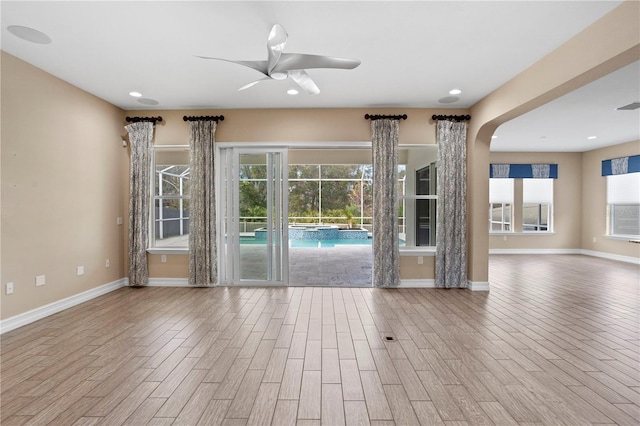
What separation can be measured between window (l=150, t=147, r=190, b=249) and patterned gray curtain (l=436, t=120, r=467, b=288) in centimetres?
422

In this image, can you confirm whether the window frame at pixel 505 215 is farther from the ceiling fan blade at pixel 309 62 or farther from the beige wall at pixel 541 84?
the ceiling fan blade at pixel 309 62

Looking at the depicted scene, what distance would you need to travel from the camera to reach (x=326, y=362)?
2.62 m

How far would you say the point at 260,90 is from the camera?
4.30 metres

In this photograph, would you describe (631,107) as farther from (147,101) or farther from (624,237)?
(147,101)

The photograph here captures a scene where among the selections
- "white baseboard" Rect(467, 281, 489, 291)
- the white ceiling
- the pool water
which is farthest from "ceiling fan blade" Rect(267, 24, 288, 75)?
the pool water

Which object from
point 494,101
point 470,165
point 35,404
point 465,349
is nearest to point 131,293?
point 35,404

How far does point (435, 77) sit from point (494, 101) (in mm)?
1083

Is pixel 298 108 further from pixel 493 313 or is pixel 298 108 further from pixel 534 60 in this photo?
pixel 493 313

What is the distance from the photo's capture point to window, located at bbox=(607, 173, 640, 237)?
24.6 ft

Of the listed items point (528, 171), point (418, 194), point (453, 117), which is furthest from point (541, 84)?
point (528, 171)

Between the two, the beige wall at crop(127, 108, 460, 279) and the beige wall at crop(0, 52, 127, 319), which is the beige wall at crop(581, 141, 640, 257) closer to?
the beige wall at crop(127, 108, 460, 279)

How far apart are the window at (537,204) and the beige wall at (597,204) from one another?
86 cm

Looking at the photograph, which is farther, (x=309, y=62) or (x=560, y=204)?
(x=560, y=204)

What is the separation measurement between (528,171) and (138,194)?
31.1 feet
